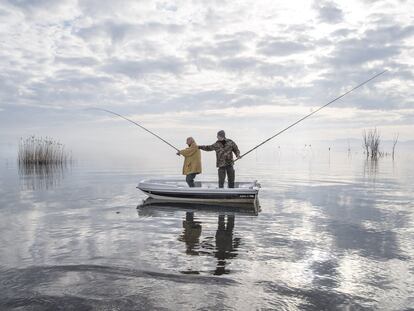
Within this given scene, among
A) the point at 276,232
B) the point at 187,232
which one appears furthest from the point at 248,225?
the point at 187,232

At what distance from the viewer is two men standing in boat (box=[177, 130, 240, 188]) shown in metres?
15.1

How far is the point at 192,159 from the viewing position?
15539 mm

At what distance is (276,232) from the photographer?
→ 10.2 meters

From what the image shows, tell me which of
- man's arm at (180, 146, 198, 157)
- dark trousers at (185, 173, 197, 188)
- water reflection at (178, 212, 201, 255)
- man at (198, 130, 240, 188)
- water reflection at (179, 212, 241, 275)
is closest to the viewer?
water reflection at (179, 212, 241, 275)

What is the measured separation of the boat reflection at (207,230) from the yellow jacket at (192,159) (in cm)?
134

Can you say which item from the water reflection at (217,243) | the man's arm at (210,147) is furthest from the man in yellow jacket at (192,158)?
the water reflection at (217,243)

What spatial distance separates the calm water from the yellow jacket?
7.26 ft

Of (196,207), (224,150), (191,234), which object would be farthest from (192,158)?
(191,234)

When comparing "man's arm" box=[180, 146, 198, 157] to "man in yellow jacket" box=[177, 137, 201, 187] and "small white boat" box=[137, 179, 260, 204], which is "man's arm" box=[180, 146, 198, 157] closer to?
"man in yellow jacket" box=[177, 137, 201, 187]

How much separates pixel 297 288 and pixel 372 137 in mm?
55718

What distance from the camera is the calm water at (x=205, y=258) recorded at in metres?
5.75

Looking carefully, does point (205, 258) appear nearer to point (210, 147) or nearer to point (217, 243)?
point (217, 243)

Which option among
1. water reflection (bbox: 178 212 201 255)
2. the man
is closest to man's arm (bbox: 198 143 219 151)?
the man

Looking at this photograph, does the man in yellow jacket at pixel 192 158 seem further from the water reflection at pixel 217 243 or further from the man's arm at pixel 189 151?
the water reflection at pixel 217 243
